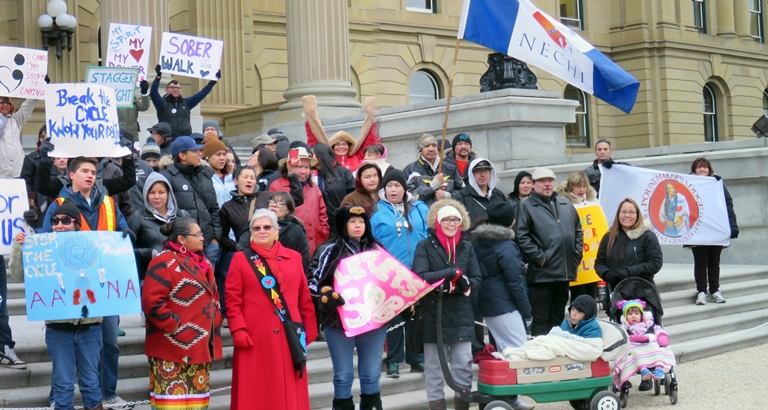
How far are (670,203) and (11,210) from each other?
9.31m

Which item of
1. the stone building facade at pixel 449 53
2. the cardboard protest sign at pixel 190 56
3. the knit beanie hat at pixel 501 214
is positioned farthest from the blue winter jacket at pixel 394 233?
the stone building facade at pixel 449 53

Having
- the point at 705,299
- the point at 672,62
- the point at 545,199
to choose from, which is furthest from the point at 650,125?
the point at 545,199

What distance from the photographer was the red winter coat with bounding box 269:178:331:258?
10.2 metres

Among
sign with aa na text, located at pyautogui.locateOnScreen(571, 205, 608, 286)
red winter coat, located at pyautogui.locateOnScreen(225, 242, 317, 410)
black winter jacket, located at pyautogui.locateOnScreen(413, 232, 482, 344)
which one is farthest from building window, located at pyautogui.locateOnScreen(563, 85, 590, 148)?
red winter coat, located at pyautogui.locateOnScreen(225, 242, 317, 410)

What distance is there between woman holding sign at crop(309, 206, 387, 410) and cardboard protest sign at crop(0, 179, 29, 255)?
229cm

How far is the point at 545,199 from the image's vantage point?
1090cm

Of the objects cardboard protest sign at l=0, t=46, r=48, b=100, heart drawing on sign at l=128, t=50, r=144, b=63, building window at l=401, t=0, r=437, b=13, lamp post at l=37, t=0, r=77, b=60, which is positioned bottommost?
cardboard protest sign at l=0, t=46, r=48, b=100

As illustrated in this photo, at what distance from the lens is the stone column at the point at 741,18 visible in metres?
40.2

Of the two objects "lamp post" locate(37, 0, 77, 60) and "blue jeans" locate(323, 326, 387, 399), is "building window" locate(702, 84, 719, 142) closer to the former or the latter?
"lamp post" locate(37, 0, 77, 60)

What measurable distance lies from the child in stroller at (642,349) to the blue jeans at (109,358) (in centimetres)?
450

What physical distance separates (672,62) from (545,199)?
27651 millimetres

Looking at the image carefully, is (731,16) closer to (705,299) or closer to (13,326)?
(705,299)

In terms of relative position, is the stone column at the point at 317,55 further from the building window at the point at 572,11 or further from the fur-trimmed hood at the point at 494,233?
the building window at the point at 572,11

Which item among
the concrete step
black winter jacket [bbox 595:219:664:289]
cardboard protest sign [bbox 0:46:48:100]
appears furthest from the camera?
the concrete step
